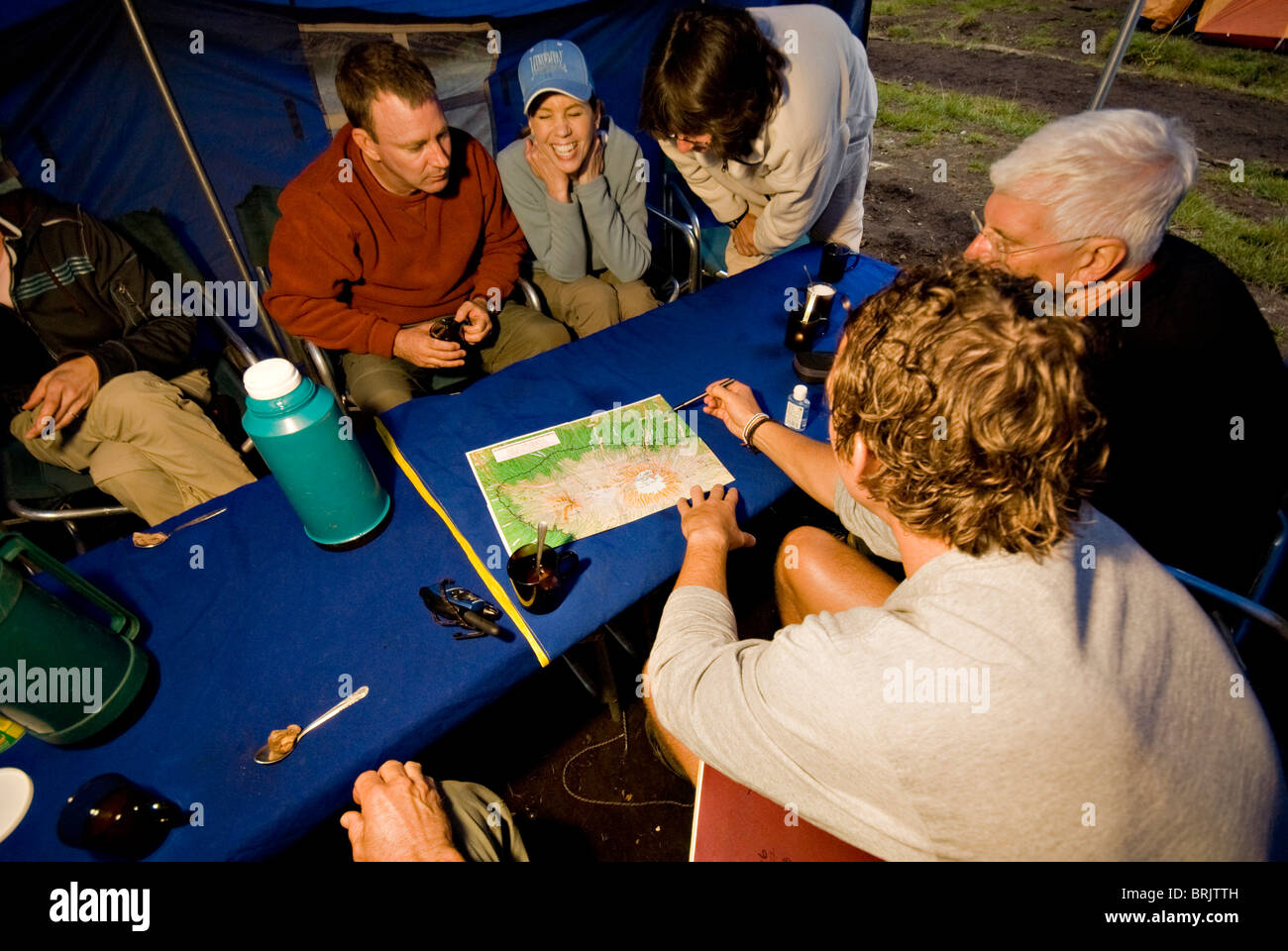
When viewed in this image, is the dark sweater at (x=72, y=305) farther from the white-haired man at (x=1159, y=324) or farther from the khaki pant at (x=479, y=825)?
the white-haired man at (x=1159, y=324)

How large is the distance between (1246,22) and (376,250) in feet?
49.8

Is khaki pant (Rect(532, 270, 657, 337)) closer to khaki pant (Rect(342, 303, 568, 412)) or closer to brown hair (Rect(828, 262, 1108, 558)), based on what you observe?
khaki pant (Rect(342, 303, 568, 412))

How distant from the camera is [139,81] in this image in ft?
8.19

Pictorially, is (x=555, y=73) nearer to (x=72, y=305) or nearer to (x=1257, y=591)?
(x=72, y=305)

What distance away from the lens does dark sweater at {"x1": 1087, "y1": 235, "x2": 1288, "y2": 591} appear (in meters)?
1.64

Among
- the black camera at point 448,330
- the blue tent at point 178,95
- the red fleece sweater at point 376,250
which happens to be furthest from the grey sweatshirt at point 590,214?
the blue tent at point 178,95

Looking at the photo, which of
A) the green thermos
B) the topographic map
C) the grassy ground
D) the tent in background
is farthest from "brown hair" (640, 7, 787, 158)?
the tent in background

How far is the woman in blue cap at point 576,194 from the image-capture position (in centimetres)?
258

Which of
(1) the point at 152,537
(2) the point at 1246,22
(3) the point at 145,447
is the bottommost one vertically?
(3) the point at 145,447

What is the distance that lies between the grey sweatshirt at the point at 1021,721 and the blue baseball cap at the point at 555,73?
2.45m

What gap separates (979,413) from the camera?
3.37 ft

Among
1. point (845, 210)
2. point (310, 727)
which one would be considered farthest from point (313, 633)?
point (845, 210)

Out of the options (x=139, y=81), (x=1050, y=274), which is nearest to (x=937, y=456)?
(x=1050, y=274)

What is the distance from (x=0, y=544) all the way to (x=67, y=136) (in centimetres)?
243
